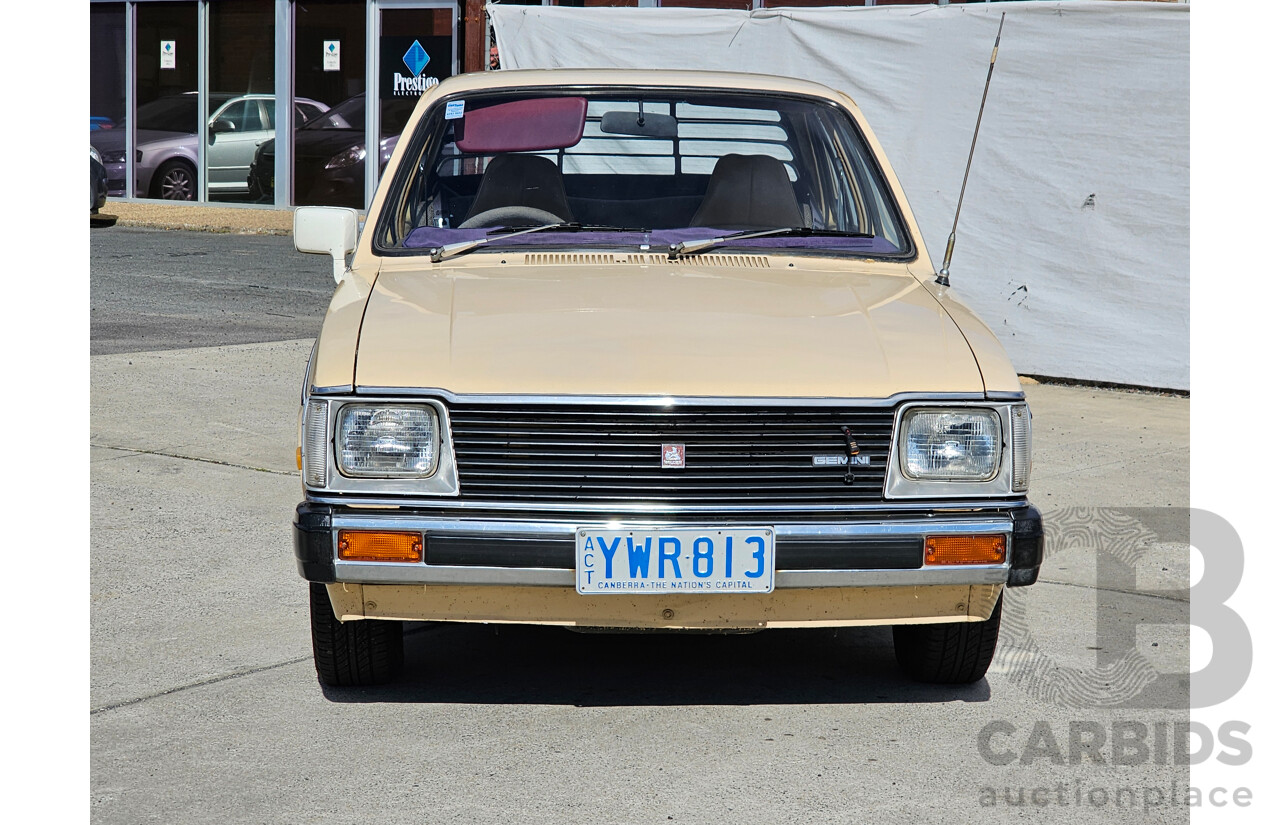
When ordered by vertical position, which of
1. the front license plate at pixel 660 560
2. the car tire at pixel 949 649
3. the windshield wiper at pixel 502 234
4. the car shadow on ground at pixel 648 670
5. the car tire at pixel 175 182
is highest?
the car tire at pixel 175 182

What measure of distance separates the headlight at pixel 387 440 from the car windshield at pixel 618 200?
1135 mm

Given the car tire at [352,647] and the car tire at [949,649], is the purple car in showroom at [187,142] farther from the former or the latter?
the car tire at [949,649]

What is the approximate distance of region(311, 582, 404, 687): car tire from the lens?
3.72 meters

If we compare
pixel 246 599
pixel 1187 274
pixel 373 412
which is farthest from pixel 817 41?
pixel 373 412

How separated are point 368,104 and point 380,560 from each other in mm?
15824

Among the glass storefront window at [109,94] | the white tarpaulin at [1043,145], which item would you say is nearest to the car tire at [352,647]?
the white tarpaulin at [1043,145]

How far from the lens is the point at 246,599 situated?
15.6ft

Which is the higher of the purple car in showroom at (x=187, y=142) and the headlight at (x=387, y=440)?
the purple car in showroom at (x=187, y=142)

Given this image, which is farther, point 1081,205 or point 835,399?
point 1081,205

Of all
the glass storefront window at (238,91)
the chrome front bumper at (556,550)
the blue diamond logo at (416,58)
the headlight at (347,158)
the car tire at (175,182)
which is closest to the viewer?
the chrome front bumper at (556,550)

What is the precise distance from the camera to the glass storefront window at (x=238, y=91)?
19250 mm

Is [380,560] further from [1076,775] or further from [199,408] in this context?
[199,408]

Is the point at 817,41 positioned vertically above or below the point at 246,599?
above

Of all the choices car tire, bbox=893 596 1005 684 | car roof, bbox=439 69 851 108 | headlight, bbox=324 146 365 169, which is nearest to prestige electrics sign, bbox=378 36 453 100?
headlight, bbox=324 146 365 169
